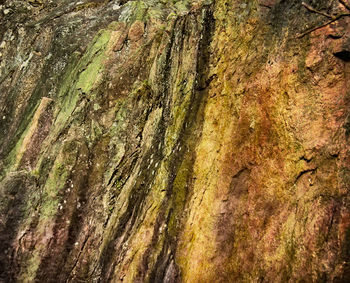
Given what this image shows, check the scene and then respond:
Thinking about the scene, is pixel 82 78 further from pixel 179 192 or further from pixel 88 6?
pixel 179 192

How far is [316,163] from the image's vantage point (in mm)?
6348

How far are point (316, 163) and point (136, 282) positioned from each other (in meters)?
4.77

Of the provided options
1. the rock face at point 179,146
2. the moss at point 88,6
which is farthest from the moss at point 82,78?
the moss at point 88,6

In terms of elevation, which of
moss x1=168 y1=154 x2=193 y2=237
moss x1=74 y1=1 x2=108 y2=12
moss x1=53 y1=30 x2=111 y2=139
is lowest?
moss x1=168 y1=154 x2=193 y2=237

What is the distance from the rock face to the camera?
21.1 feet

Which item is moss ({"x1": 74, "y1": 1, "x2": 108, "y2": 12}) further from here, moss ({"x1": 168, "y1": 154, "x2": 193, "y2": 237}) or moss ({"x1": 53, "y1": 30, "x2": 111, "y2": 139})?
moss ({"x1": 168, "y1": 154, "x2": 193, "y2": 237})

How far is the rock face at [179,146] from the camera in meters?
6.44

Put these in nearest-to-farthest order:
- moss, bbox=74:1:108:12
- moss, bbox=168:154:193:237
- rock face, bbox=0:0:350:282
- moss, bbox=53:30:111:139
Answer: rock face, bbox=0:0:350:282 → moss, bbox=168:154:193:237 → moss, bbox=53:30:111:139 → moss, bbox=74:1:108:12

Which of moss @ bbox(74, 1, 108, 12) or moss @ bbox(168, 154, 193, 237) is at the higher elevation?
moss @ bbox(74, 1, 108, 12)

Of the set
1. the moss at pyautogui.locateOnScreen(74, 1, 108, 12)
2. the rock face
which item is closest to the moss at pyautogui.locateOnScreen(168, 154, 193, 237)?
the rock face

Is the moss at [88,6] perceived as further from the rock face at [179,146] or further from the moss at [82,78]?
the moss at [82,78]

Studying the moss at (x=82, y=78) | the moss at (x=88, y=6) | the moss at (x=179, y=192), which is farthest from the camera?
the moss at (x=88, y=6)

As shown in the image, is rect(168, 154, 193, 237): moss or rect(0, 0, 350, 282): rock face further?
rect(168, 154, 193, 237): moss

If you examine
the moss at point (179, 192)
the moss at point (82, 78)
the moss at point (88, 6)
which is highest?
the moss at point (88, 6)
